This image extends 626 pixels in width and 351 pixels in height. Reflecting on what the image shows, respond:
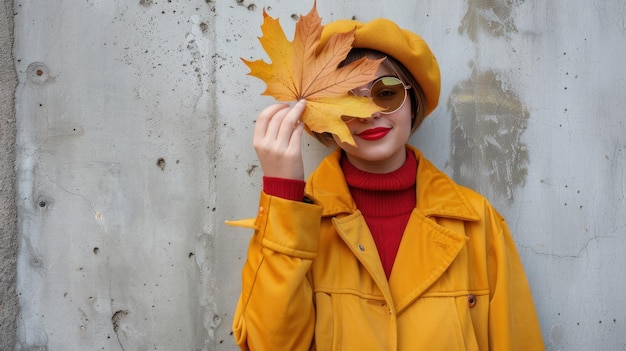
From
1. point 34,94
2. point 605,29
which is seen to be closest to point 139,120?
point 34,94

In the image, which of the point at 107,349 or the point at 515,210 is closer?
the point at 107,349

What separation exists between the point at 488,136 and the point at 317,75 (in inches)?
35.3

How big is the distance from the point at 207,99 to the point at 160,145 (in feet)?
0.77

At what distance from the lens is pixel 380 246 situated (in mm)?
1574

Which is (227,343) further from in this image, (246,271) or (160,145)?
(160,145)

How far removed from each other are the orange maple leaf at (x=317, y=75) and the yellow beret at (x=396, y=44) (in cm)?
16

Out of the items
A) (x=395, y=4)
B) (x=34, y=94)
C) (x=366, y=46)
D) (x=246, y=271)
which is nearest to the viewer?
(x=246, y=271)

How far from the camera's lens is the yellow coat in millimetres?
1323

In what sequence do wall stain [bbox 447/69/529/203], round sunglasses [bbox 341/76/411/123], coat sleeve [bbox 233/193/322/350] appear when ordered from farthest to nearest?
wall stain [bbox 447/69/529/203] → round sunglasses [bbox 341/76/411/123] → coat sleeve [bbox 233/193/322/350]

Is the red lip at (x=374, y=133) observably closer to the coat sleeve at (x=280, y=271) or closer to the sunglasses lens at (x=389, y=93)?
the sunglasses lens at (x=389, y=93)

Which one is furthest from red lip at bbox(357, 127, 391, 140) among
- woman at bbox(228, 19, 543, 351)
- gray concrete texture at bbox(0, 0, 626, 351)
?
gray concrete texture at bbox(0, 0, 626, 351)

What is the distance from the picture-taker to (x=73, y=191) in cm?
183

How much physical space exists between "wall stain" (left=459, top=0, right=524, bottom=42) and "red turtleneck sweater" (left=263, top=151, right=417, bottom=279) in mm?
679

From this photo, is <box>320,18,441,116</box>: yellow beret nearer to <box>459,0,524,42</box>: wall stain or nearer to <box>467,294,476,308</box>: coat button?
<box>459,0,524,42</box>: wall stain
